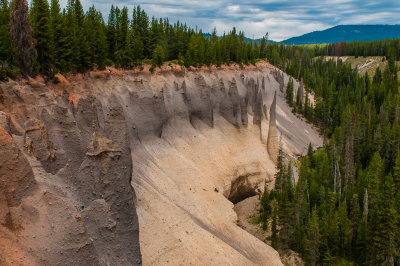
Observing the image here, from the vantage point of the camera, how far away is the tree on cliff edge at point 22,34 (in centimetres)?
3356

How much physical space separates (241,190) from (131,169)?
26.0 m

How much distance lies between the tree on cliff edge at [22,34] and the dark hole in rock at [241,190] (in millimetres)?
26369

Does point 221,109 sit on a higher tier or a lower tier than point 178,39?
lower

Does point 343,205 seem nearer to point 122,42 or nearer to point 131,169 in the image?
point 131,169

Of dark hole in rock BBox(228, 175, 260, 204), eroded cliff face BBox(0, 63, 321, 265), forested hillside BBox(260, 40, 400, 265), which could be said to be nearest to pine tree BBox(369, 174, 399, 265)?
forested hillside BBox(260, 40, 400, 265)

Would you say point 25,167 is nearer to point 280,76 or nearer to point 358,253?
point 358,253

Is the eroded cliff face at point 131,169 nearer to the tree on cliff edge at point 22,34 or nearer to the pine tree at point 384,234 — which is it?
the tree on cliff edge at point 22,34

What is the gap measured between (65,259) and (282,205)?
30.2 m

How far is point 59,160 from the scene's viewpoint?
1870cm

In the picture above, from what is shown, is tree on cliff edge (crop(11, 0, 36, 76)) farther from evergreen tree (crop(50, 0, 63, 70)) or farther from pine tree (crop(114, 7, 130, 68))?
pine tree (crop(114, 7, 130, 68))

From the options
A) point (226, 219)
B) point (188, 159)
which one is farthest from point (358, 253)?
point (188, 159)

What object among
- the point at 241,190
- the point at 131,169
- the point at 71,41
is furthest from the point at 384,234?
the point at 71,41

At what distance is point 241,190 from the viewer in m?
45.3

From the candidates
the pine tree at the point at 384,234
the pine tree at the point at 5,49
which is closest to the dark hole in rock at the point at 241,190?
the pine tree at the point at 384,234
